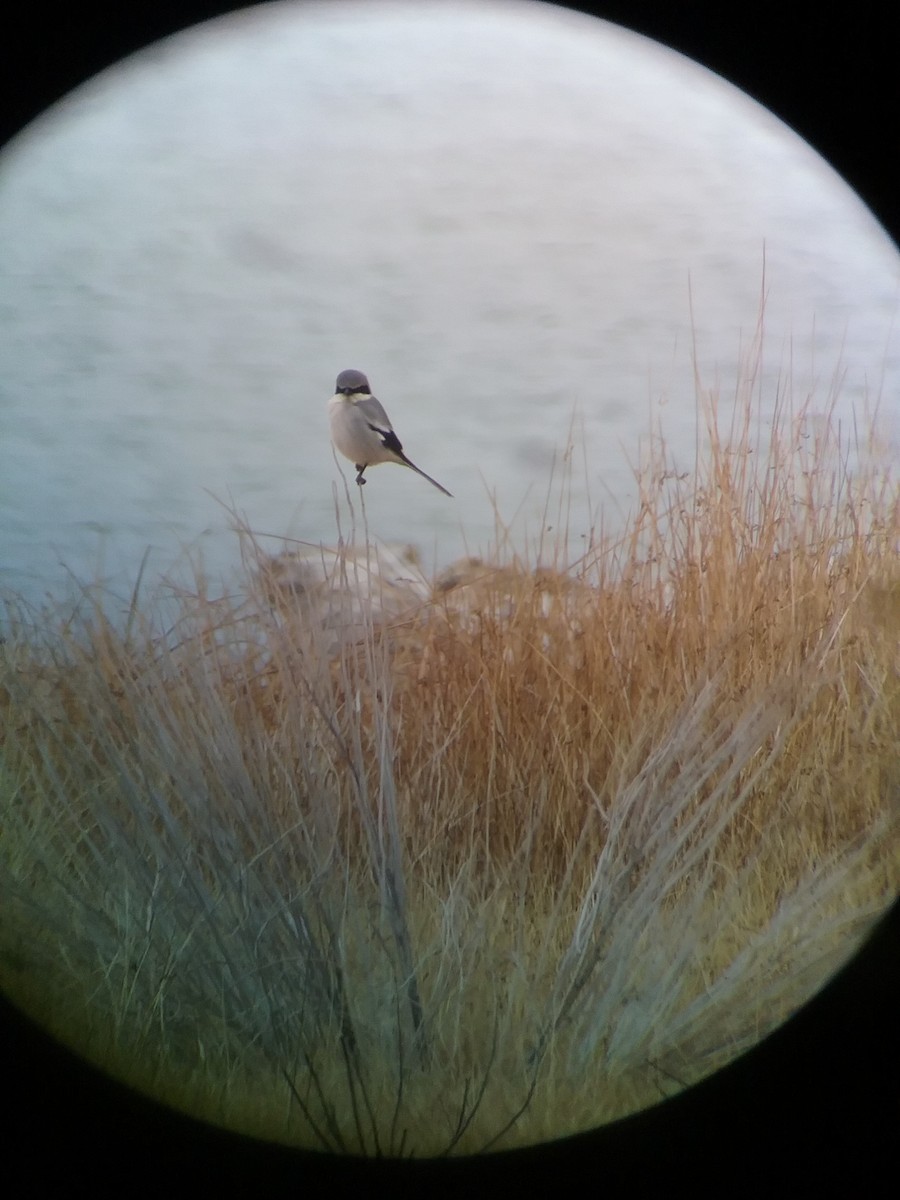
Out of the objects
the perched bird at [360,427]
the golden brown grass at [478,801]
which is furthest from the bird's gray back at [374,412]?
the golden brown grass at [478,801]

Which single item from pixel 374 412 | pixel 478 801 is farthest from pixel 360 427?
pixel 478 801

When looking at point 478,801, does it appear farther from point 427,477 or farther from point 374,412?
point 374,412

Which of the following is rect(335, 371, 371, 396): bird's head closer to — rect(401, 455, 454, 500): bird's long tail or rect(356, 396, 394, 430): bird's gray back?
rect(356, 396, 394, 430): bird's gray back

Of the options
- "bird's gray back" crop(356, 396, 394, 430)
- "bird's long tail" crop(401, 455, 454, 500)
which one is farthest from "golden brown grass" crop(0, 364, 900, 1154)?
"bird's gray back" crop(356, 396, 394, 430)

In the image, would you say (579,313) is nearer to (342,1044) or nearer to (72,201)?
(72,201)

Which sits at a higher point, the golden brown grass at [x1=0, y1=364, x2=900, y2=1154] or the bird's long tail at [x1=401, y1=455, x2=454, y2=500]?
the bird's long tail at [x1=401, y1=455, x2=454, y2=500]

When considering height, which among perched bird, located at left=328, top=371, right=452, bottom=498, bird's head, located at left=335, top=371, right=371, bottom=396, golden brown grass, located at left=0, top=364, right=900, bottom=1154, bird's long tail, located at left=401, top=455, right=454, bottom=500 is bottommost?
golden brown grass, located at left=0, top=364, right=900, bottom=1154

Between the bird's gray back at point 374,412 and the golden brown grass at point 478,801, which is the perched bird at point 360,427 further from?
the golden brown grass at point 478,801
